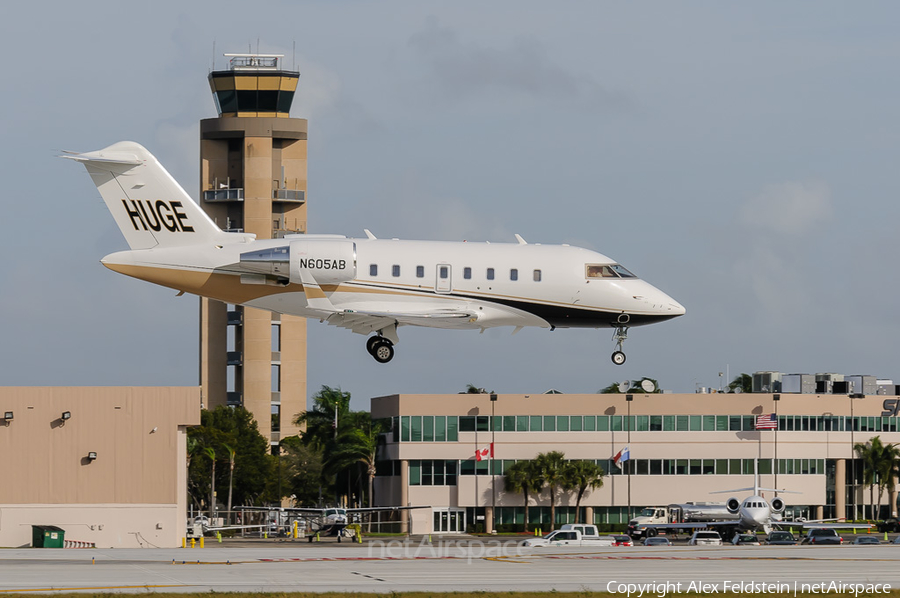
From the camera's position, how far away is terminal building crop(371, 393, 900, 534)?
120 metres

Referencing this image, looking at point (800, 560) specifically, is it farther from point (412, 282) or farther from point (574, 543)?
point (412, 282)

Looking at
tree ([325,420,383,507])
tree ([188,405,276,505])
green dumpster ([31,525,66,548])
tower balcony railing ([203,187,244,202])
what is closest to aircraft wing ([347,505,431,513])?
tree ([325,420,383,507])

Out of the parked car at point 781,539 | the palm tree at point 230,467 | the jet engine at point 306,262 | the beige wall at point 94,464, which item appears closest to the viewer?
the jet engine at point 306,262

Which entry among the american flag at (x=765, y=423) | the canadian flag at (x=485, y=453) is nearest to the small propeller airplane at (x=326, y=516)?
the canadian flag at (x=485, y=453)

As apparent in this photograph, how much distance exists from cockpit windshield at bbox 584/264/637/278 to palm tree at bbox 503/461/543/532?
61.6 meters

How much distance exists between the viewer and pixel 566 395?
122875 millimetres

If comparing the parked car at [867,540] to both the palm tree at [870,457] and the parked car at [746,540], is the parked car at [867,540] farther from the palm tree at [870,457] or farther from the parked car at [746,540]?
the palm tree at [870,457]

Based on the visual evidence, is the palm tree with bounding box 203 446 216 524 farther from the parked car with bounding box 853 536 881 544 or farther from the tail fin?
the tail fin

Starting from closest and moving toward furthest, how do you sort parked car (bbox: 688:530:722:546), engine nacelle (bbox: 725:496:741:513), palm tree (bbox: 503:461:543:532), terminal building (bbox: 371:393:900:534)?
parked car (bbox: 688:530:722:546), engine nacelle (bbox: 725:496:741:513), palm tree (bbox: 503:461:543:532), terminal building (bbox: 371:393:900:534)

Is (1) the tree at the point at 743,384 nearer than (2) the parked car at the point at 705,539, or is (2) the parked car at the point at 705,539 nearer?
(2) the parked car at the point at 705,539

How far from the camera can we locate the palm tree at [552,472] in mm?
118438

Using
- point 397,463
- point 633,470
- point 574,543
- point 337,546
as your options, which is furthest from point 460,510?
point 574,543

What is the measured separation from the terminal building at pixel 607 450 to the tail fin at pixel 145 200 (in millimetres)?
64176

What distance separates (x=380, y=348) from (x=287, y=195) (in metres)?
115
